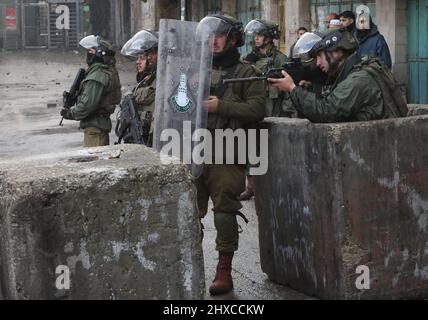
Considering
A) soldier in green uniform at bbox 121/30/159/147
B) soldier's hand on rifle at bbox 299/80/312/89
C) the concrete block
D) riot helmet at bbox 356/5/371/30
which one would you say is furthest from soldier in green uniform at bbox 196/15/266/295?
riot helmet at bbox 356/5/371/30

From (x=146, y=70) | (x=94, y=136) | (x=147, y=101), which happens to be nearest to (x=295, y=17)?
(x=94, y=136)

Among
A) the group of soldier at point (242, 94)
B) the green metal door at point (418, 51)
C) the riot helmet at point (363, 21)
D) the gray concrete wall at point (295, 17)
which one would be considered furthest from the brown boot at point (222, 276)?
the gray concrete wall at point (295, 17)

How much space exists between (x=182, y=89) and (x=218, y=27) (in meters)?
0.44

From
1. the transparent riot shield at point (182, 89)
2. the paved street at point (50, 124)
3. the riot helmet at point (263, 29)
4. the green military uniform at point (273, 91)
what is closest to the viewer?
the transparent riot shield at point (182, 89)

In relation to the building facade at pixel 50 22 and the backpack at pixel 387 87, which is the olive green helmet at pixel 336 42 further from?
the building facade at pixel 50 22

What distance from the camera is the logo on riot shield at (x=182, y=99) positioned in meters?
4.64

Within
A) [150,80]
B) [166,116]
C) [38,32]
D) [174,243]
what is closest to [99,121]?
[150,80]

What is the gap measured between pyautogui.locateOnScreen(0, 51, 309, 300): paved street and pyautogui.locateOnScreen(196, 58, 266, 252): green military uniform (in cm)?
42

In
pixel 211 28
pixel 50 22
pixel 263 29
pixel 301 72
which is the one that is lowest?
pixel 301 72

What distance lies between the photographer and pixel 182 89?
15.3 feet

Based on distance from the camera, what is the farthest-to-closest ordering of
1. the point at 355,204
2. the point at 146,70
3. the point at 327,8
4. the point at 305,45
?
the point at 327,8 < the point at 146,70 < the point at 305,45 < the point at 355,204

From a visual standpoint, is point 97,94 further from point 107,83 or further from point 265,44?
point 265,44

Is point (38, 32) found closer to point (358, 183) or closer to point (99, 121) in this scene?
point (99, 121)

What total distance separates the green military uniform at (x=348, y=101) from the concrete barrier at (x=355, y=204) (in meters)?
0.10
